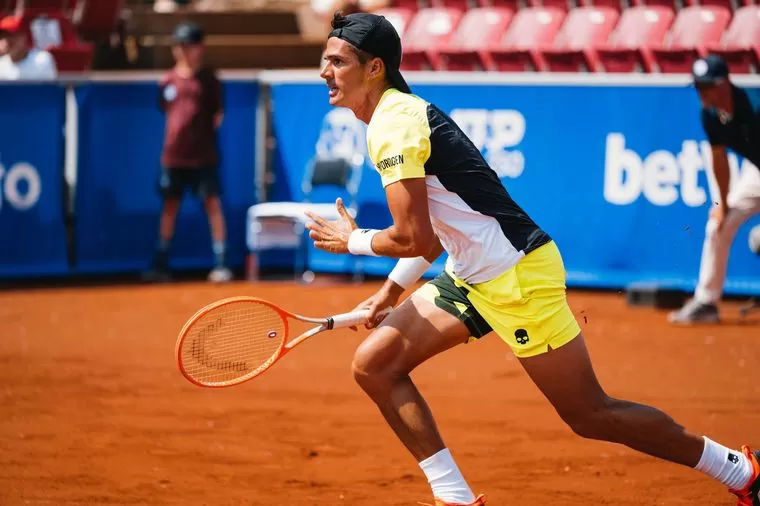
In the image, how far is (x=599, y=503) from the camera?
5699mm

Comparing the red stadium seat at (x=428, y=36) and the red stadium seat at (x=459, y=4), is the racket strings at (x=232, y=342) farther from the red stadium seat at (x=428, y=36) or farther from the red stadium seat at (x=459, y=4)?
the red stadium seat at (x=459, y=4)

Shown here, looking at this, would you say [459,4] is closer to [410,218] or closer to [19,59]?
[19,59]

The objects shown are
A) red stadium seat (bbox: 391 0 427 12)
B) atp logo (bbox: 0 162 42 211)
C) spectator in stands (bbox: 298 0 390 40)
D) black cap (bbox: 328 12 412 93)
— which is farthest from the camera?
red stadium seat (bbox: 391 0 427 12)

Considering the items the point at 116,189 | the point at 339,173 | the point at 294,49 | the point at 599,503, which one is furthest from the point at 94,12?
the point at 599,503

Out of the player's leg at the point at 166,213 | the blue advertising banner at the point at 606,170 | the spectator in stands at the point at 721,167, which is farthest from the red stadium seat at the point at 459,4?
the spectator in stands at the point at 721,167

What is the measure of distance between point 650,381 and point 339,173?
15.8 ft

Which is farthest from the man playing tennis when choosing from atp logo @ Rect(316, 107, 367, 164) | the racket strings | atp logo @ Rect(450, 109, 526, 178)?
atp logo @ Rect(316, 107, 367, 164)

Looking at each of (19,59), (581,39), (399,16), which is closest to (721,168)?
(581,39)

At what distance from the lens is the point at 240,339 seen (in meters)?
5.18

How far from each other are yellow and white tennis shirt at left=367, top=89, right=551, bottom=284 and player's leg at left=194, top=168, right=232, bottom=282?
7.73m

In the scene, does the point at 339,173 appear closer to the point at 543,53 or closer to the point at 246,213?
the point at 246,213

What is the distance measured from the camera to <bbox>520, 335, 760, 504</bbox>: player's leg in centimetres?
477

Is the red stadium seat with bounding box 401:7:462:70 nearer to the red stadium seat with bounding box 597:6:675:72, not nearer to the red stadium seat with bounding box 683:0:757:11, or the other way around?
the red stadium seat with bounding box 597:6:675:72

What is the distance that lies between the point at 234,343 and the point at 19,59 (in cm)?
853
